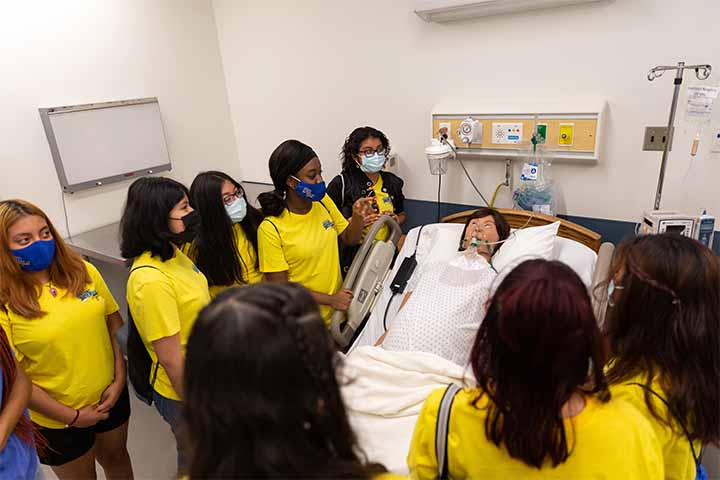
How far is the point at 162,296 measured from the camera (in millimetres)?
1353

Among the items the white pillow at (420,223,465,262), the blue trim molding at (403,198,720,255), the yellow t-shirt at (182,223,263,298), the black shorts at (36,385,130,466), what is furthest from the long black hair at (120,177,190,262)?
the blue trim molding at (403,198,720,255)

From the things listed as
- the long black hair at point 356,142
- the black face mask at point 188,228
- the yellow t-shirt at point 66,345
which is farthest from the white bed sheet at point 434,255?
the yellow t-shirt at point 66,345

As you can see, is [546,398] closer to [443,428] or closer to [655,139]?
[443,428]

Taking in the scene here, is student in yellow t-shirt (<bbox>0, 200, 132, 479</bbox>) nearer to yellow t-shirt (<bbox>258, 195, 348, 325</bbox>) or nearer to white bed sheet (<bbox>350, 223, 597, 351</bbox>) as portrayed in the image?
yellow t-shirt (<bbox>258, 195, 348, 325</bbox>)

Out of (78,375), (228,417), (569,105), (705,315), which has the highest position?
(569,105)

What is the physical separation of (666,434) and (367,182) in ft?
5.74

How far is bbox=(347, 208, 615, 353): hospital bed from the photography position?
2.03 metres

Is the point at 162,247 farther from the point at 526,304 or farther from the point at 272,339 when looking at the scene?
the point at 526,304

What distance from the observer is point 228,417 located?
0.56m

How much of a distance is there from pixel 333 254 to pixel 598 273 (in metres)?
1.08

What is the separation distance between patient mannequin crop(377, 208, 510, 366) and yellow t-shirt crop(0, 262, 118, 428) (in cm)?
102

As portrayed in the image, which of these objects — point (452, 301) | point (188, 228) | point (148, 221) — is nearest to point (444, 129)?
point (452, 301)

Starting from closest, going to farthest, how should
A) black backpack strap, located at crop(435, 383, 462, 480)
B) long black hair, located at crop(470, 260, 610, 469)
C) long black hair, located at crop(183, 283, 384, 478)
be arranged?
long black hair, located at crop(183, 283, 384, 478) < long black hair, located at crop(470, 260, 610, 469) < black backpack strap, located at crop(435, 383, 462, 480)

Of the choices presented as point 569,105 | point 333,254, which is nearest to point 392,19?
point 569,105
